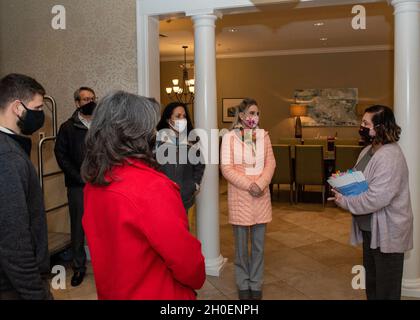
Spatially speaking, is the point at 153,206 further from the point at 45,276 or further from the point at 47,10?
the point at 47,10

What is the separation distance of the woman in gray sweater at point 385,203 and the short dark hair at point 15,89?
1.95 m

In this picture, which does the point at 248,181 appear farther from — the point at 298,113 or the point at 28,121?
the point at 298,113

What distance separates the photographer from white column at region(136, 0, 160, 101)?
4.10 m

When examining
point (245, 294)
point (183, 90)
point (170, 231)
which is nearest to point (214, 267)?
point (245, 294)

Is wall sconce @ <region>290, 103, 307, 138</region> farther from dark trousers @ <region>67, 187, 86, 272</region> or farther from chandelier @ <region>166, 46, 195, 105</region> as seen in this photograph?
dark trousers @ <region>67, 187, 86, 272</region>

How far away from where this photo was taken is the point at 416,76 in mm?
3445

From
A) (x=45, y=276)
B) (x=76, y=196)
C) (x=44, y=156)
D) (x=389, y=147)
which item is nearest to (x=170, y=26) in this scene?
(x=44, y=156)

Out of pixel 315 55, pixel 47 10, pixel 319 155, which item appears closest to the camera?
pixel 47 10

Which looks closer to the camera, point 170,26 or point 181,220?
point 181,220

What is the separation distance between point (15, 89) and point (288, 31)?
7.28 meters

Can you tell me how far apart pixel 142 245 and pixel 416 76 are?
3011mm

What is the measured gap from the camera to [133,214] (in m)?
1.28

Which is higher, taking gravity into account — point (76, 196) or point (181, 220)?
point (181, 220)

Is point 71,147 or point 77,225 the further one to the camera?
point 77,225
